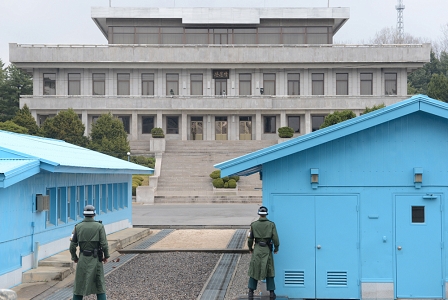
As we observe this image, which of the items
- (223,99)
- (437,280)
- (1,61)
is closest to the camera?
(437,280)

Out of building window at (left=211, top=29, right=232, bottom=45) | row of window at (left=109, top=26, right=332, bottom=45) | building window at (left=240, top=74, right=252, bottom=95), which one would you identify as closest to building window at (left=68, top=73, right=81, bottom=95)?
row of window at (left=109, top=26, right=332, bottom=45)

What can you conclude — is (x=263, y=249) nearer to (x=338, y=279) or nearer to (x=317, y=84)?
(x=338, y=279)

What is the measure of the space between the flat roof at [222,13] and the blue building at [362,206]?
55.6 meters

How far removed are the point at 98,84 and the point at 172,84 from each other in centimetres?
749

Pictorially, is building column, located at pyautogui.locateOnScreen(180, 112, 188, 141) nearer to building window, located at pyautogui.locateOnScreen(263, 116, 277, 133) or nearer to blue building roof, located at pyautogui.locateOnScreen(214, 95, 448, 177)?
building window, located at pyautogui.locateOnScreen(263, 116, 277, 133)

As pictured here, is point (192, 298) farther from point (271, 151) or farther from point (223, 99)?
point (223, 99)

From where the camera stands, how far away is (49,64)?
63500mm

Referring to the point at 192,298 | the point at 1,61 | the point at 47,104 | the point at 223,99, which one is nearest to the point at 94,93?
the point at 47,104

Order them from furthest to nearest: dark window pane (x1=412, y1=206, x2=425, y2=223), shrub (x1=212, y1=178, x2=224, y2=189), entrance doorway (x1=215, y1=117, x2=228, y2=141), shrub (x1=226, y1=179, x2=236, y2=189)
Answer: entrance doorway (x1=215, y1=117, x2=228, y2=141) → shrub (x1=212, y1=178, x2=224, y2=189) → shrub (x1=226, y1=179, x2=236, y2=189) → dark window pane (x1=412, y1=206, x2=425, y2=223)

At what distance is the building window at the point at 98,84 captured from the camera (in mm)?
65062

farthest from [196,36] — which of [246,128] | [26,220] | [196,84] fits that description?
[26,220]

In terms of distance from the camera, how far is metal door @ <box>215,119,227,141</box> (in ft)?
214

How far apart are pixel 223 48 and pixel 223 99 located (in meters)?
5.11

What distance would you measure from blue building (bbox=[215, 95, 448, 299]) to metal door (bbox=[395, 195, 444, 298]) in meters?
0.02
